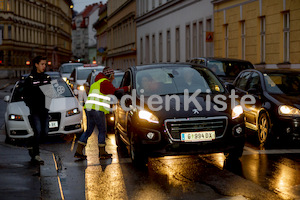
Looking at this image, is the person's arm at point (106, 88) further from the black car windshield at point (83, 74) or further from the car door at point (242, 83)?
the black car windshield at point (83, 74)

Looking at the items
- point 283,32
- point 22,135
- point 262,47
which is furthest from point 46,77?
point 262,47

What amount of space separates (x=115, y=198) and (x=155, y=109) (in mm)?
2131

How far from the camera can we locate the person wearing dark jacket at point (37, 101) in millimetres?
8680

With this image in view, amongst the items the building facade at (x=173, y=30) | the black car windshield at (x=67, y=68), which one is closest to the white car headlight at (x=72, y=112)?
the building facade at (x=173, y=30)

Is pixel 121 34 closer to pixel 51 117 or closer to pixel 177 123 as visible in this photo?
pixel 51 117

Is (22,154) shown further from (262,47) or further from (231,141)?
(262,47)

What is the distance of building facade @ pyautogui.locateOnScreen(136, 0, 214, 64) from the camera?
109 ft

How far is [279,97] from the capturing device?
10.8 m

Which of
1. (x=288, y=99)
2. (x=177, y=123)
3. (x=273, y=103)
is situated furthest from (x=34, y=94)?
(x=288, y=99)

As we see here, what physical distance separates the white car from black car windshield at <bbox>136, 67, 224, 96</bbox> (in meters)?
2.71

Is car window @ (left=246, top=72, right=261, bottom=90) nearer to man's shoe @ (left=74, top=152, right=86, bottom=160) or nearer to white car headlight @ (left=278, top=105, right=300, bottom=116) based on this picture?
white car headlight @ (left=278, top=105, right=300, bottom=116)

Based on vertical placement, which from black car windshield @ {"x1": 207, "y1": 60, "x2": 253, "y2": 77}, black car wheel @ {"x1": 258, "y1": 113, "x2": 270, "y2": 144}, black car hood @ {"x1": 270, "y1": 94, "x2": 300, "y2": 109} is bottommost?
black car wheel @ {"x1": 258, "y1": 113, "x2": 270, "y2": 144}

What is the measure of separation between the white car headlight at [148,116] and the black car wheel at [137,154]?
1.18ft

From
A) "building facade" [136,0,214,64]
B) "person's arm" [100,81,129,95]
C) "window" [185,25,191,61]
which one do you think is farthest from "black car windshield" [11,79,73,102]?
"window" [185,25,191,61]
